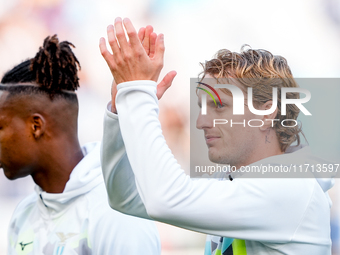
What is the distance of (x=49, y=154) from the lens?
72.5 inches

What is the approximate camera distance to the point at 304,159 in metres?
1.14

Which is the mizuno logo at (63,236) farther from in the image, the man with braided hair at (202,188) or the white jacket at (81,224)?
the man with braided hair at (202,188)

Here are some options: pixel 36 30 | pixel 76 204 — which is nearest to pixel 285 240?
pixel 76 204

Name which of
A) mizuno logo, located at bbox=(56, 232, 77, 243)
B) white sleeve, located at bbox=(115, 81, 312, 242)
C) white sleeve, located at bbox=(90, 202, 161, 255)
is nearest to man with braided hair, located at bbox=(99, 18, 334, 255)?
white sleeve, located at bbox=(115, 81, 312, 242)

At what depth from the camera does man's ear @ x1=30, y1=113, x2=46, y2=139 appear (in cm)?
183

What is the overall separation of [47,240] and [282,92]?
1.10 m

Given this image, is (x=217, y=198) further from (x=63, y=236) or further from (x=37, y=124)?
(x=37, y=124)

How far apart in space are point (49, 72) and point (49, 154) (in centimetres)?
37

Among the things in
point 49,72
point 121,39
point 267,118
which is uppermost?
point 49,72

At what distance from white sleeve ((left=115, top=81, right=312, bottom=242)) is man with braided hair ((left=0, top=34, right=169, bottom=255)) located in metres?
0.70

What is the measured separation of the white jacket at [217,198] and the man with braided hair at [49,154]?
0.70m

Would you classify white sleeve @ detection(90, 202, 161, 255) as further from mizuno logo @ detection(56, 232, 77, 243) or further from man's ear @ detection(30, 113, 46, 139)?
man's ear @ detection(30, 113, 46, 139)

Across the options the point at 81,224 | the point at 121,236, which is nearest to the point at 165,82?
the point at 121,236

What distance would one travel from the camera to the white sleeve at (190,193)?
96cm
